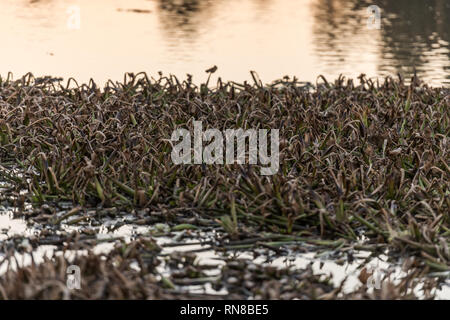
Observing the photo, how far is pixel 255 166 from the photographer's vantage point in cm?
656

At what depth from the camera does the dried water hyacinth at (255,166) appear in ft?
19.3

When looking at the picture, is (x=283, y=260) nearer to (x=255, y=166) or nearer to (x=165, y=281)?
(x=165, y=281)

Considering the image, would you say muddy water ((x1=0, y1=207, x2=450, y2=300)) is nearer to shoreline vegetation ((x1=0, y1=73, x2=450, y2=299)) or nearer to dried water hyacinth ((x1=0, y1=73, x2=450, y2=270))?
shoreline vegetation ((x1=0, y1=73, x2=450, y2=299))

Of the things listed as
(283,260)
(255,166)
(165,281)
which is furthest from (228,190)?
(165,281)

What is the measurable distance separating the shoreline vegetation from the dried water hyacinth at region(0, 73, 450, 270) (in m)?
0.02

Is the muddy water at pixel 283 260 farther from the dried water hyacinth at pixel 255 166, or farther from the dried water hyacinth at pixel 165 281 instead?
the dried water hyacinth at pixel 255 166

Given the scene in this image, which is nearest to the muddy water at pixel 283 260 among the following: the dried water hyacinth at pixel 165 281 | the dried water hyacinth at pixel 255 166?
the dried water hyacinth at pixel 165 281

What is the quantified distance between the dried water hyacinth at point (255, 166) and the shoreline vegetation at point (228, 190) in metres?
0.02

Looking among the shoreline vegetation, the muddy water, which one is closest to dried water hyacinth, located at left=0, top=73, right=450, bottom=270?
the shoreline vegetation

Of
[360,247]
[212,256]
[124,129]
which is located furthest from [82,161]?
[360,247]

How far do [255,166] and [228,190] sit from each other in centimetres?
39

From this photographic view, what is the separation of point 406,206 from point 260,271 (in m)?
1.49

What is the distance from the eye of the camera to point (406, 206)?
20.4ft
